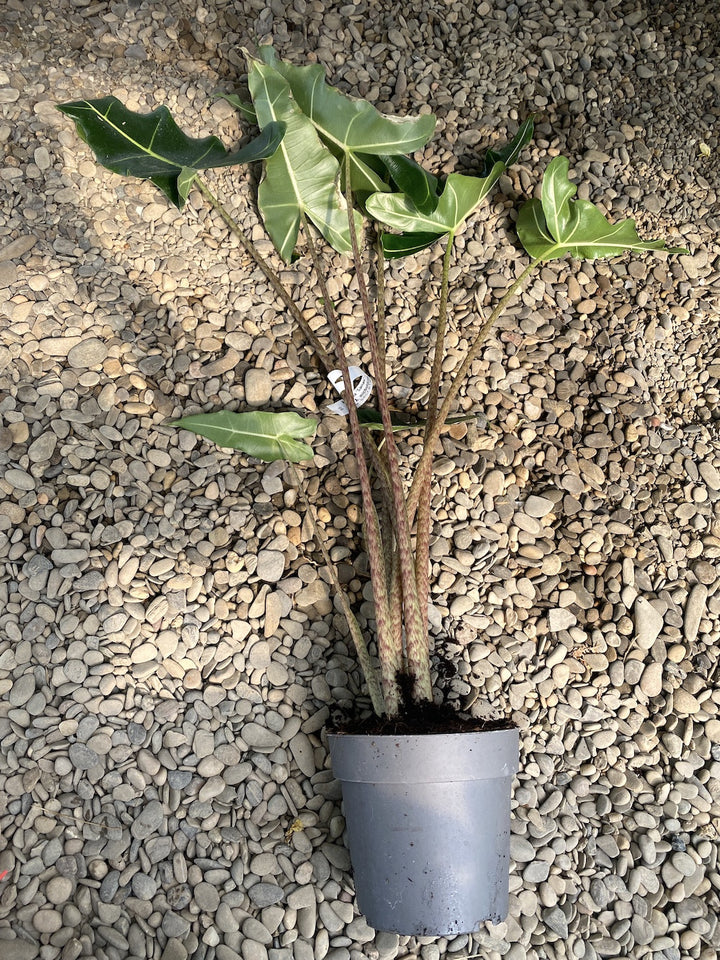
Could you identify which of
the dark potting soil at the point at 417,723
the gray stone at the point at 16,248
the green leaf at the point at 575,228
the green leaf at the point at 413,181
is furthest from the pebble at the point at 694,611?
the gray stone at the point at 16,248

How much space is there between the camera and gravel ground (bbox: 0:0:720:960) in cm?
137

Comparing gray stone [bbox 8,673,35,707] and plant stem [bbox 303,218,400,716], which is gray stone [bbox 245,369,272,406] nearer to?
plant stem [bbox 303,218,400,716]

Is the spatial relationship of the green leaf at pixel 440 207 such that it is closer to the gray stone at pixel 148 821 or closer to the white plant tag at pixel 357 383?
the white plant tag at pixel 357 383

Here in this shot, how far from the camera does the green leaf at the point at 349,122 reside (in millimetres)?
1448

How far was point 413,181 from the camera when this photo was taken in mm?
1504

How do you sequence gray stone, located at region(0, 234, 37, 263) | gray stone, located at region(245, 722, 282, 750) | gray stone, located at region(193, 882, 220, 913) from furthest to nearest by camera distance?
gray stone, located at region(0, 234, 37, 263) → gray stone, located at region(245, 722, 282, 750) → gray stone, located at region(193, 882, 220, 913)

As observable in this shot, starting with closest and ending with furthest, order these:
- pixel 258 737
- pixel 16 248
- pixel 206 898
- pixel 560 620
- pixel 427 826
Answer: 1. pixel 427 826
2. pixel 206 898
3. pixel 258 737
4. pixel 560 620
5. pixel 16 248

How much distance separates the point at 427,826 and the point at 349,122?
4.09 ft

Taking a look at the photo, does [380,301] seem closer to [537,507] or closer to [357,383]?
A: [357,383]

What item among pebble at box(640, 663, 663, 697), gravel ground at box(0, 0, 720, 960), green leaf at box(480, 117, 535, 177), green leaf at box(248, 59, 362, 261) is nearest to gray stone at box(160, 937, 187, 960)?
gravel ground at box(0, 0, 720, 960)

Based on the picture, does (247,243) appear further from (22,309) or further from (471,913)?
(471,913)

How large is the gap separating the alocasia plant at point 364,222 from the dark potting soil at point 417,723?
19 millimetres

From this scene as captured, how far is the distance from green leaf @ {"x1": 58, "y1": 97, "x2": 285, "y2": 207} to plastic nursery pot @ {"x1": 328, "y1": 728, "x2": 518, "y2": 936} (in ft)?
3.39

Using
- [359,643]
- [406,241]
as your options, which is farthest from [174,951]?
[406,241]
